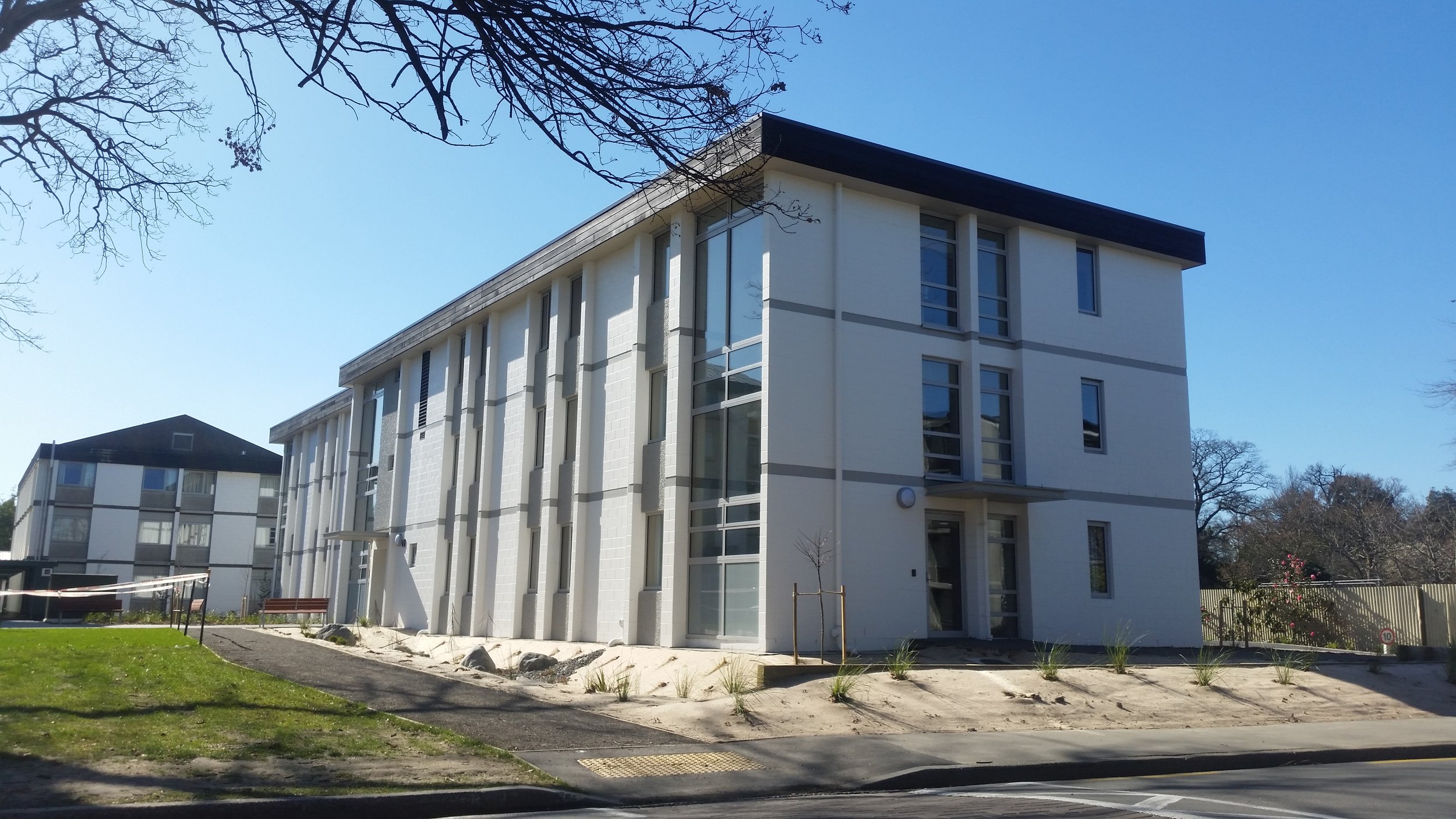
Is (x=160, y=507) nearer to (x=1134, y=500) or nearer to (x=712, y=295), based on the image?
(x=712, y=295)

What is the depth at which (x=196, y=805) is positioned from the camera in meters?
7.69

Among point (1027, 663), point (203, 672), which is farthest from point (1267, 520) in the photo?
point (203, 672)

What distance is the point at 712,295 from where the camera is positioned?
2216 centimetres

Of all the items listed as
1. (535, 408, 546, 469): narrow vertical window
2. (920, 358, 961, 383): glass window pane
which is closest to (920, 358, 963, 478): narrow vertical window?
(920, 358, 961, 383): glass window pane

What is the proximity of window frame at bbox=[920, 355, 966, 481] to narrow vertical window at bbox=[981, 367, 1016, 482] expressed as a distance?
1.63 ft

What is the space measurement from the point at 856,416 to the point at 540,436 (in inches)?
398

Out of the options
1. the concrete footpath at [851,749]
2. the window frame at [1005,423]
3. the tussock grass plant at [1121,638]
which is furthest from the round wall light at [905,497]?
the concrete footpath at [851,749]

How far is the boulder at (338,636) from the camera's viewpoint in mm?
27078

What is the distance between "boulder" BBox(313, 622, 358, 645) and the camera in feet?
88.8

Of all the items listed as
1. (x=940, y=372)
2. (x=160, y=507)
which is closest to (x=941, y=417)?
(x=940, y=372)

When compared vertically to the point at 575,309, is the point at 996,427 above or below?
below

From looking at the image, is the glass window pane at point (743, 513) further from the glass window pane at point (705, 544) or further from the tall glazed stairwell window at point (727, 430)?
the glass window pane at point (705, 544)

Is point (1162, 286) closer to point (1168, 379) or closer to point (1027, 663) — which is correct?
point (1168, 379)

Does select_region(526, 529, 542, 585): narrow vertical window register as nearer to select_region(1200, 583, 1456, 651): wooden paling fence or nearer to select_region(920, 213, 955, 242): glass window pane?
select_region(920, 213, 955, 242): glass window pane
